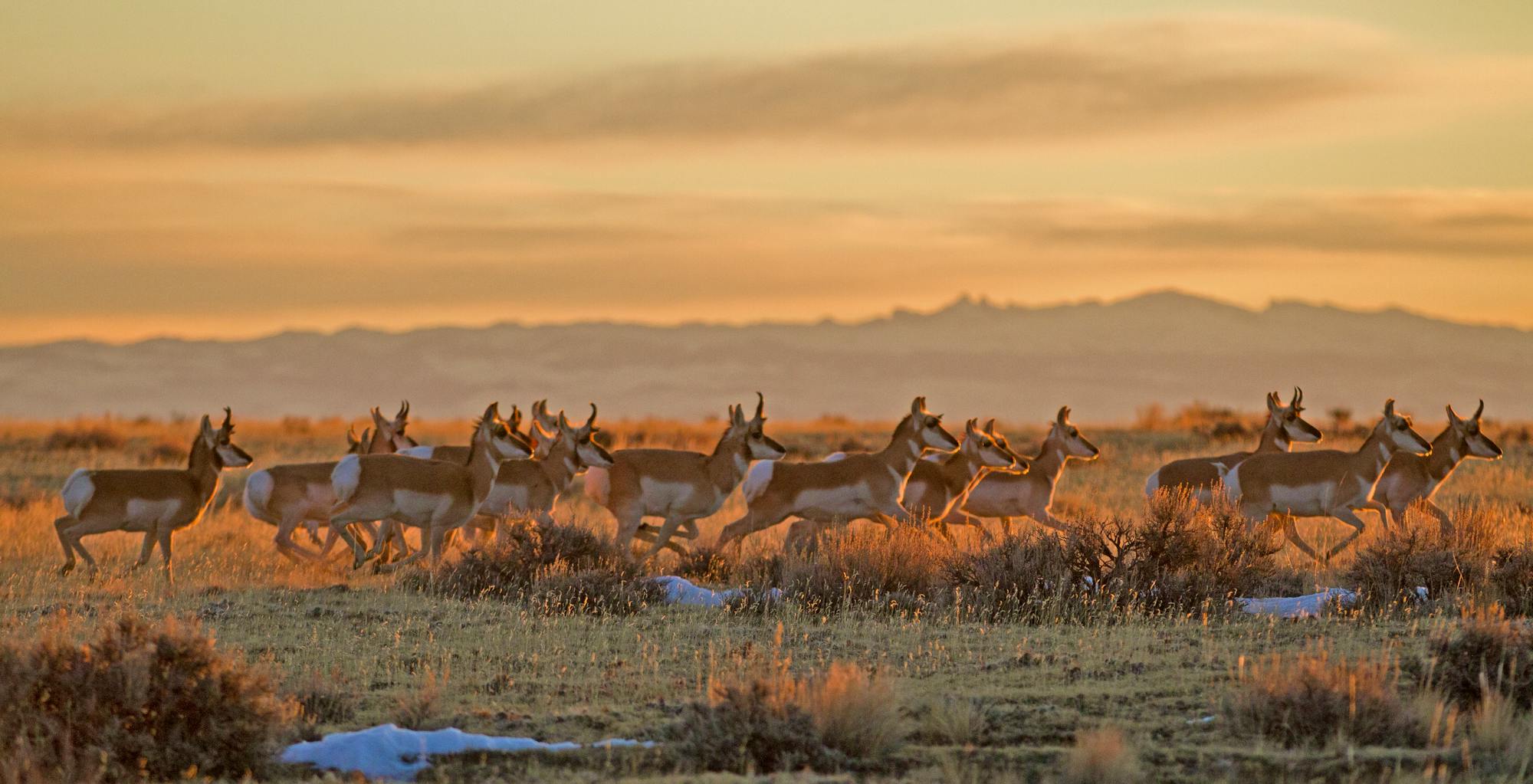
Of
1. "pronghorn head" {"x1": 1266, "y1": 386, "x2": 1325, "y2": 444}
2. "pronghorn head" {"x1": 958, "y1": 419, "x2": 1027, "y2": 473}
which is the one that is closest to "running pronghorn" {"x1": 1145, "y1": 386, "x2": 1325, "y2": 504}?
"pronghorn head" {"x1": 1266, "y1": 386, "x2": 1325, "y2": 444}

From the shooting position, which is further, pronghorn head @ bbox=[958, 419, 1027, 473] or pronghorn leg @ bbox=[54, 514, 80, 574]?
pronghorn head @ bbox=[958, 419, 1027, 473]

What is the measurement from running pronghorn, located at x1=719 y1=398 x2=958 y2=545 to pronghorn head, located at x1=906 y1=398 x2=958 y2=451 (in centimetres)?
83

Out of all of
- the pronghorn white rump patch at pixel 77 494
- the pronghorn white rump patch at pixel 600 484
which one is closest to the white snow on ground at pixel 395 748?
the pronghorn white rump patch at pixel 77 494

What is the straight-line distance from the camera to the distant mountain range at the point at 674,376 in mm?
172000

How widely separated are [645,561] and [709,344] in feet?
587

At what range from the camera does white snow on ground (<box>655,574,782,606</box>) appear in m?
14.4

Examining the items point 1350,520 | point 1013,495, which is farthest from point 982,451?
point 1350,520

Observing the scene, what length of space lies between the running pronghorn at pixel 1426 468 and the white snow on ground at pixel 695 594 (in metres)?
8.74

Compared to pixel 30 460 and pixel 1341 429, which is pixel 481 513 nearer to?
pixel 30 460

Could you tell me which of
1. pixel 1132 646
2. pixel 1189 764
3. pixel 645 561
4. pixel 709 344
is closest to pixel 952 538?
pixel 645 561

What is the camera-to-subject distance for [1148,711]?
32.0 ft

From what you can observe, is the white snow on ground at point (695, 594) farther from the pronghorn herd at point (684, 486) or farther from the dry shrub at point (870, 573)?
the pronghorn herd at point (684, 486)

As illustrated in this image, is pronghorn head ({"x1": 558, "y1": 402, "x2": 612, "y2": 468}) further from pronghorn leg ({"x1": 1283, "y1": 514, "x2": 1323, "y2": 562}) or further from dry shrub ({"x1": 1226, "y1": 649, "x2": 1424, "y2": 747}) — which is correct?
dry shrub ({"x1": 1226, "y1": 649, "x2": 1424, "y2": 747})

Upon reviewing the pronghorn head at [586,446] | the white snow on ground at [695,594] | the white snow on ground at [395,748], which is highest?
the pronghorn head at [586,446]
